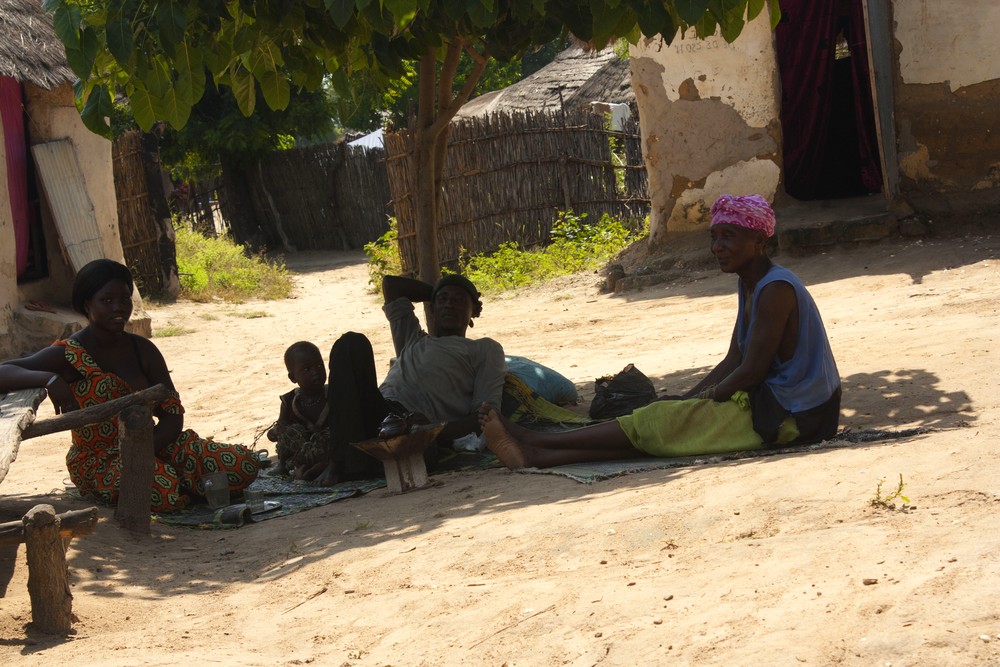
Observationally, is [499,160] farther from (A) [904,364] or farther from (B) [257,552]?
(B) [257,552]

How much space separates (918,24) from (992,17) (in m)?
0.60

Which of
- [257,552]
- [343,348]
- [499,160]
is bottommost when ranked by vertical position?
[257,552]

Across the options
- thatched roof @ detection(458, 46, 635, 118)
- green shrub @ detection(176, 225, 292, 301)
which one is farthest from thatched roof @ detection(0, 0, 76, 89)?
thatched roof @ detection(458, 46, 635, 118)

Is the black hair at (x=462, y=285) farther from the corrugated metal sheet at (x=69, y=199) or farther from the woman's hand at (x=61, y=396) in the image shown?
the corrugated metal sheet at (x=69, y=199)

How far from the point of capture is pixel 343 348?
16.4ft

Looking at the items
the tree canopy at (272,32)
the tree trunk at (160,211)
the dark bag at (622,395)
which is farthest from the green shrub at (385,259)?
the tree canopy at (272,32)

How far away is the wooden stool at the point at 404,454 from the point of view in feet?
15.5

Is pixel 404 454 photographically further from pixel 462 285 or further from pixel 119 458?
pixel 119 458

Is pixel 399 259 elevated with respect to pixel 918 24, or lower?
lower

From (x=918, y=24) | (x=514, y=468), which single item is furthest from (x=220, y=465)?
(x=918, y=24)

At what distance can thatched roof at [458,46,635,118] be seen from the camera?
22031 millimetres

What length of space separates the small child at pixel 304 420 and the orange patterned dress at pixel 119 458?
29 cm

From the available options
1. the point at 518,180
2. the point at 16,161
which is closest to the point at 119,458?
the point at 16,161

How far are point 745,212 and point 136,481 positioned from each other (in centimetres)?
269
